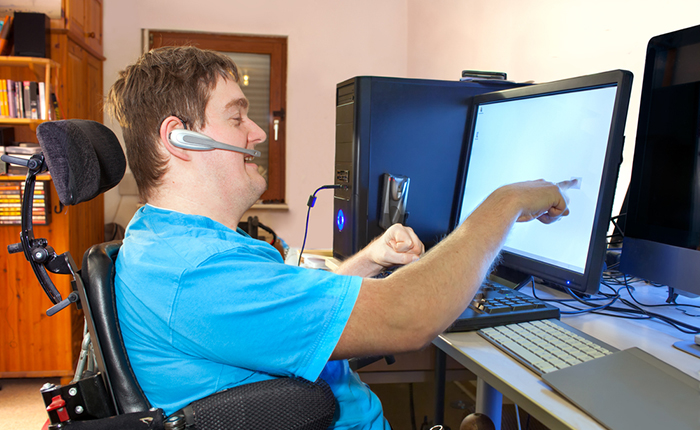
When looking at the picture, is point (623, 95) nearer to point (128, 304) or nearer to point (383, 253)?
point (383, 253)

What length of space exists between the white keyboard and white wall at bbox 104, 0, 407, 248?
9.20 feet

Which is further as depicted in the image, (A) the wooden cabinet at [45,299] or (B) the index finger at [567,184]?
(A) the wooden cabinet at [45,299]

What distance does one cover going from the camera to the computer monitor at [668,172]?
2.75ft

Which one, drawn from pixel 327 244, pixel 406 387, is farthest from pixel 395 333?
pixel 327 244

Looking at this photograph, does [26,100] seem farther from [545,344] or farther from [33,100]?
[545,344]

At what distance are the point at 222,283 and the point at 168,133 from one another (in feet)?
1.01

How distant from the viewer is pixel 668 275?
865 millimetres

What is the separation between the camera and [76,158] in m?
0.60

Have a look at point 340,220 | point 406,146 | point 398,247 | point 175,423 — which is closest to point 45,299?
point 340,220

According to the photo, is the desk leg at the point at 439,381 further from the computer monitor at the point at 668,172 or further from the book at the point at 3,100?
the book at the point at 3,100

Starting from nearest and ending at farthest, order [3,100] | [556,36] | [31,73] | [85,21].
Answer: [556,36] → [3,100] → [31,73] → [85,21]

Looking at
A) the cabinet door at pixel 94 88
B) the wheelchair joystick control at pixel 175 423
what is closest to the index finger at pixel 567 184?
the wheelchair joystick control at pixel 175 423

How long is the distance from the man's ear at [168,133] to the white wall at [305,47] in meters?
2.75

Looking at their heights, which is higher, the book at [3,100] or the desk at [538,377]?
the book at [3,100]
